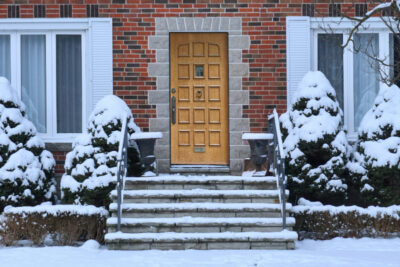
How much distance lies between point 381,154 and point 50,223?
15.5 feet

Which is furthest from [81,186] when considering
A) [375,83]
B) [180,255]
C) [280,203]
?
[375,83]

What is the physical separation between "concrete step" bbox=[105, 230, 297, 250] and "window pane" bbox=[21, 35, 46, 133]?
346 cm

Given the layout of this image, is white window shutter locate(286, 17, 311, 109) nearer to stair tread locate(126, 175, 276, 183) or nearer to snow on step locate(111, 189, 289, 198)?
stair tread locate(126, 175, 276, 183)

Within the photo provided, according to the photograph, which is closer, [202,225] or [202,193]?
[202,225]

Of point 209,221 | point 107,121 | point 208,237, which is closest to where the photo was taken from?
point 208,237

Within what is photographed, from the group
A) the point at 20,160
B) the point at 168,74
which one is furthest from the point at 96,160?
the point at 168,74

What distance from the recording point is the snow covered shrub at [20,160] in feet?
28.5

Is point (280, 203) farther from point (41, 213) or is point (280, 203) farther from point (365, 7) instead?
point (365, 7)

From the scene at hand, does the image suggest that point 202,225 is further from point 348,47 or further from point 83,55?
point 348,47

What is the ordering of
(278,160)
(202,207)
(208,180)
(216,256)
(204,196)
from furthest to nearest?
1. (208,180)
2. (204,196)
3. (278,160)
4. (202,207)
5. (216,256)

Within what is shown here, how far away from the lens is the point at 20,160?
8.76 metres

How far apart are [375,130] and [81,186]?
4.37 meters

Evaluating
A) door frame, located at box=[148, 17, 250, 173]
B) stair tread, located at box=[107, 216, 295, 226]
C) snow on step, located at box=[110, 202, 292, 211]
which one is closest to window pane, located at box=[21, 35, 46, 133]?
door frame, located at box=[148, 17, 250, 173]

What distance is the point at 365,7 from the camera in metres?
10.1
